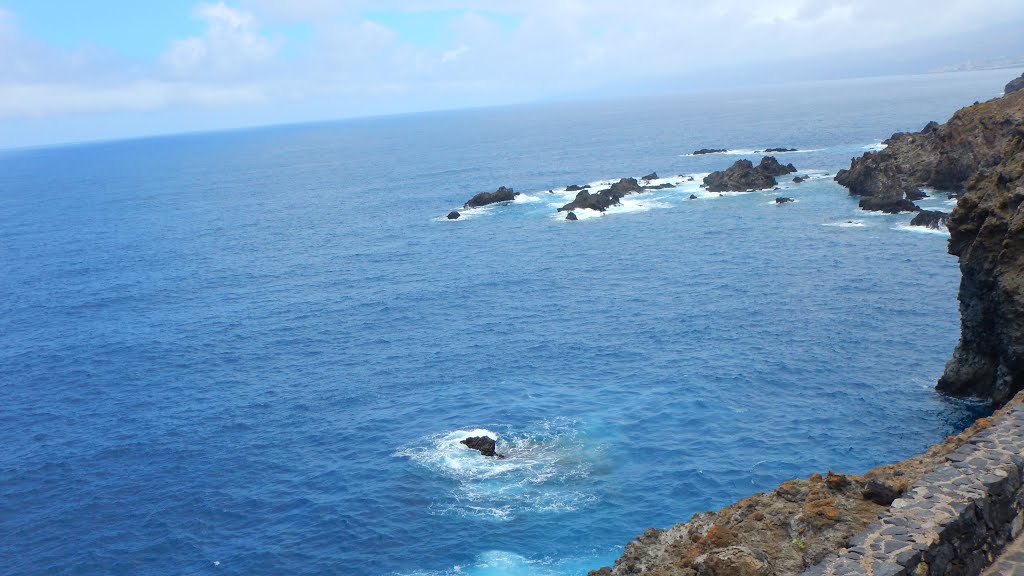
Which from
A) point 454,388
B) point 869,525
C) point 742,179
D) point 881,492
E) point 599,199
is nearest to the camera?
point 869,525

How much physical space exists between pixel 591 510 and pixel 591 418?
33.5 ft

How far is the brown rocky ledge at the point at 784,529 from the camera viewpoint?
1897 centimetres

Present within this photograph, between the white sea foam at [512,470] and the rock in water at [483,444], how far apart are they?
1.18 ft

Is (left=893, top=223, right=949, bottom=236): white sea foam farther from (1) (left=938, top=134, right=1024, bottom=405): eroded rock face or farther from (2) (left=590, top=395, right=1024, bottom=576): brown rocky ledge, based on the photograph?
(2) (left=590, top=395, right=1024, bottom=576): brown rocky ledge

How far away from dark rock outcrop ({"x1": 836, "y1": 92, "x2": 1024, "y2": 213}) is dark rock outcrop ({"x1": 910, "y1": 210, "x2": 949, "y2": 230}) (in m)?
6.97

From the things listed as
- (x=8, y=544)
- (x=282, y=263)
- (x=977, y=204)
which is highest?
(x=977, y=204)

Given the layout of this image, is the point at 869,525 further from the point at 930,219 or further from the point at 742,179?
the point at 742,179

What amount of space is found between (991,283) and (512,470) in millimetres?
27908

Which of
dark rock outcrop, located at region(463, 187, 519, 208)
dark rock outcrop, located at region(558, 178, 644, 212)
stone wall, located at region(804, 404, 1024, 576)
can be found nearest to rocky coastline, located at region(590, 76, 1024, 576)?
stone wall, located at region(804, 404, 1024, 576)

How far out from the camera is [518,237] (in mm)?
102438

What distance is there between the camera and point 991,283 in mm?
40719

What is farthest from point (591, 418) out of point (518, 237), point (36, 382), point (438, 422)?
point (518, 237)

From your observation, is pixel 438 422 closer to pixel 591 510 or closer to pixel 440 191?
pixel 591 510

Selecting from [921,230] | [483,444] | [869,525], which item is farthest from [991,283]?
[921,230]
